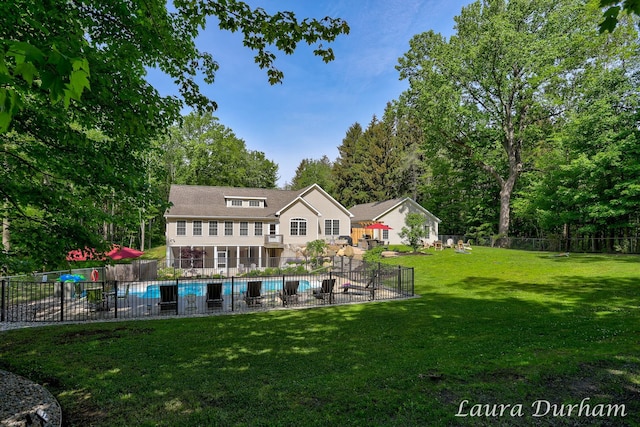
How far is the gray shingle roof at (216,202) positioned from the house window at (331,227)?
175 inches

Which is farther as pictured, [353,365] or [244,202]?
[244,202]

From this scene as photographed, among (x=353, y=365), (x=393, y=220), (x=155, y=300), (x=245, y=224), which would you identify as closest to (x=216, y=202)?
(x=245, y=224)

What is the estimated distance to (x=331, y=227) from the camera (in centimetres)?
3469

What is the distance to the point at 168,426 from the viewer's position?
431 centimetres

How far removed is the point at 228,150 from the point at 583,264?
43767 mm

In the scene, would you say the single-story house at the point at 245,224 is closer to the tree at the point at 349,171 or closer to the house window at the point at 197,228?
the house window at the point at 197,228

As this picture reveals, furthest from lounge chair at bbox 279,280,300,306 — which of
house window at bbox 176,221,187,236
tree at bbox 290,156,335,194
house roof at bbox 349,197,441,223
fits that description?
tree at bbox 290,156,335,194

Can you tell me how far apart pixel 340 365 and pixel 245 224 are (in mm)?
25599

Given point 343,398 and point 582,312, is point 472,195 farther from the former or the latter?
point 343,398

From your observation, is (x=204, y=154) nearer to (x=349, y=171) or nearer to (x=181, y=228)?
(x=181, y=228)

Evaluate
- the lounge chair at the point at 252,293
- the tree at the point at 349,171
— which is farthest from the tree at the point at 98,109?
the tree at the point at 349,171

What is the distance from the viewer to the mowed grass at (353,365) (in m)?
4.48

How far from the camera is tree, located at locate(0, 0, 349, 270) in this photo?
490 centimetres

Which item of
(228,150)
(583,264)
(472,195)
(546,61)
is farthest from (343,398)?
(228,150)
